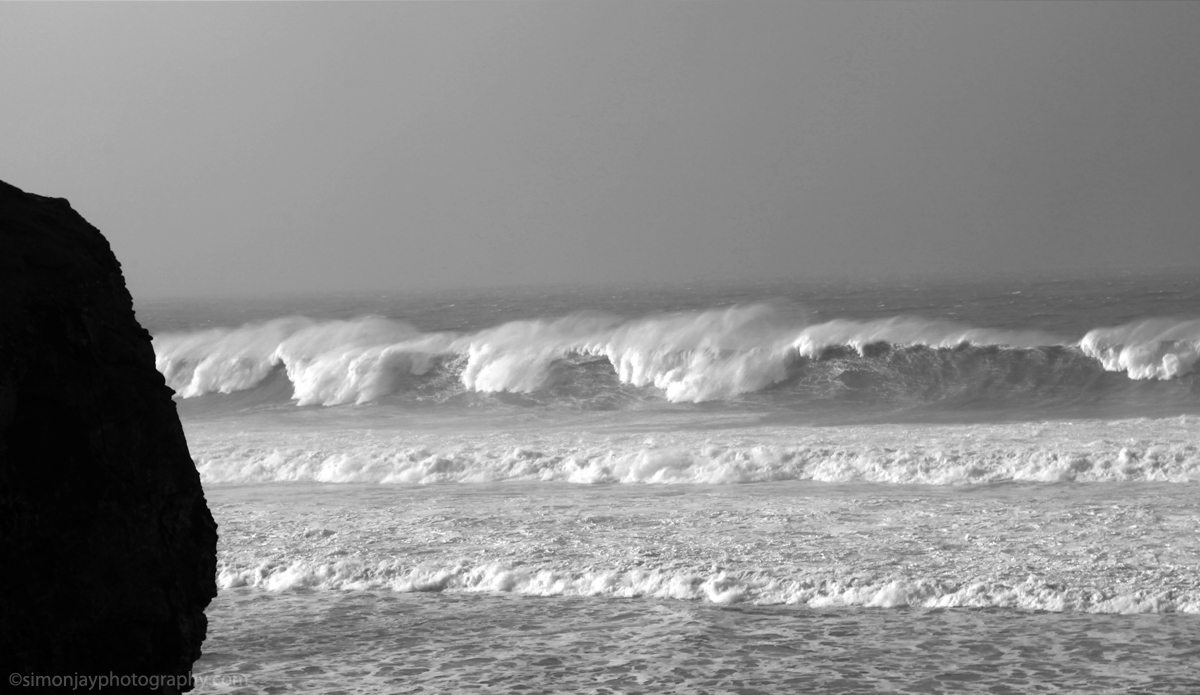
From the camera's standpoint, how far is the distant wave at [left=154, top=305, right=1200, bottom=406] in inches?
850

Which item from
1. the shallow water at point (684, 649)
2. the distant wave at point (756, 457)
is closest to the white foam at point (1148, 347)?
the distant wave at point (756, 457)

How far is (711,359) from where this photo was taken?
23.2 metres

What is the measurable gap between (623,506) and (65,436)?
26.3 ft

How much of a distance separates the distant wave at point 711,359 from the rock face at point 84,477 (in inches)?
722

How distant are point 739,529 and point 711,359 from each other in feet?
44.7

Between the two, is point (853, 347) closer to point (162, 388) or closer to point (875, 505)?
point (875, 505)

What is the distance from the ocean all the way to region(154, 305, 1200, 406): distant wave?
0.40ft

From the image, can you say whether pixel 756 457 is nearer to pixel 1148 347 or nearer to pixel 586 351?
pixel 1148 347

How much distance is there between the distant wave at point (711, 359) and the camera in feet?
70.8

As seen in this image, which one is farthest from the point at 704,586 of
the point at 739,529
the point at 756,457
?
the point at 756,457

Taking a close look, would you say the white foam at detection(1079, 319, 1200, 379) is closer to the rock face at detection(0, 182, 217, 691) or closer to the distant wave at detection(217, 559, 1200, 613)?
the distant wave at detection(217, 559, 1200, 613)

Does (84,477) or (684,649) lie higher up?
(84,477)

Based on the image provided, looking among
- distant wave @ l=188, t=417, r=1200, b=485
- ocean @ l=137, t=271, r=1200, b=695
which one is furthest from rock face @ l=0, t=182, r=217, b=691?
distant wave @ l=188, t=417, r=1200, b=485

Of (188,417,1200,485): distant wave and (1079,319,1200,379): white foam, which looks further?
(1079,319,1200,379): white foam
